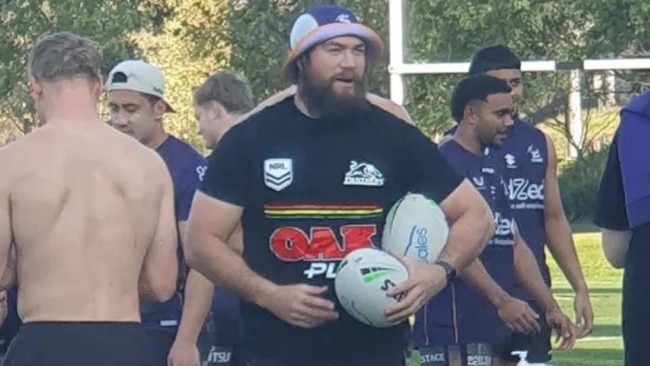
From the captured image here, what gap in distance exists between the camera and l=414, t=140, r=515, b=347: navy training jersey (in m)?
8.52

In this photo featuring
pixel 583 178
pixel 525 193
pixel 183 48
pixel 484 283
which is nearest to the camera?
pixel 484 283

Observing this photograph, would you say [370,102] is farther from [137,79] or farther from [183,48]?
[183,48]

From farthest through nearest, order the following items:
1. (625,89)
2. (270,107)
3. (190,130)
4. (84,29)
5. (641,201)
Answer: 1. (190,130)
2. (84,29)
3. (625,89)
4. (270,107)
5. (641,201)

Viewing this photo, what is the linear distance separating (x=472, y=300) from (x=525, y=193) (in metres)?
0.69

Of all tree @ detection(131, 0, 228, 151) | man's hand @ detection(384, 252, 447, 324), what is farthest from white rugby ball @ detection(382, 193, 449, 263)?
tree @ detection(131, 0, 228, 151)

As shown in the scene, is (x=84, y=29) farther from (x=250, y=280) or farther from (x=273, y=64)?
(x=250, y=280)

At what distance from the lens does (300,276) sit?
5.92 m

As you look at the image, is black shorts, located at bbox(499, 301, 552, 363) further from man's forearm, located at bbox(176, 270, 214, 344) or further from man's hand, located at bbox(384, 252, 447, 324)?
man's hand, located at bbox(384, 252, 447, 324)

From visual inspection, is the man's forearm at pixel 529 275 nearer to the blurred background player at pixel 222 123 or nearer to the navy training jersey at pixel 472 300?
the navy training jersey at pixel 472 300

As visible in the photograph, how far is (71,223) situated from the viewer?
6.00m

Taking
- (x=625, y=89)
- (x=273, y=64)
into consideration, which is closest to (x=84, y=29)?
Result: (x=273, y=64)

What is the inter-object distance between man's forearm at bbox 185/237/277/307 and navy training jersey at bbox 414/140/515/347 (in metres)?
2.62

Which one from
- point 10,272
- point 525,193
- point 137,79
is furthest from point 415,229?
point 525,193

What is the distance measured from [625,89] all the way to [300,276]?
1178 centimetres
